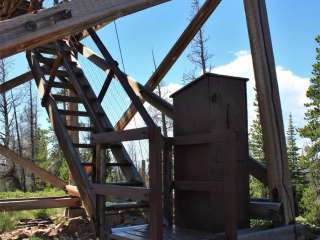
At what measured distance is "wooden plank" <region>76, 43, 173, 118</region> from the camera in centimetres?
545

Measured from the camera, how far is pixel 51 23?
2260 mm

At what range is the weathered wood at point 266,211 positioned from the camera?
3984 mm

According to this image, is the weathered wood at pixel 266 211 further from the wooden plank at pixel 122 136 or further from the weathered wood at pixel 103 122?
the weathered wood at pixel 103 122

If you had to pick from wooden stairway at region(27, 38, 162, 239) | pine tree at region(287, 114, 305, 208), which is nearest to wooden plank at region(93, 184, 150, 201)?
wooden stairway at region(27, 38, 162, 239)

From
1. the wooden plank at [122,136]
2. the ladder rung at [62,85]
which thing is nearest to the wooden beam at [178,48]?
the ladder rung at [62,85]

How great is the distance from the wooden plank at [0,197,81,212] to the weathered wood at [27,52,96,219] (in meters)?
1.89

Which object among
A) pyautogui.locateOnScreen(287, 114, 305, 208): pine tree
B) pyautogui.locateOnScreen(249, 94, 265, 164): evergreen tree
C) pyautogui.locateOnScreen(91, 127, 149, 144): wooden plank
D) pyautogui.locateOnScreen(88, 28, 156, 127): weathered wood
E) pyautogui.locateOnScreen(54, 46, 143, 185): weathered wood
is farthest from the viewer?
pyautogui.locateOnScreen(249, 94, 265, 164): evergreen tree

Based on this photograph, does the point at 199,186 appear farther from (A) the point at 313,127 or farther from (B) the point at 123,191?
(A) the point at 313,127

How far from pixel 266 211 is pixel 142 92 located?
2.59 m

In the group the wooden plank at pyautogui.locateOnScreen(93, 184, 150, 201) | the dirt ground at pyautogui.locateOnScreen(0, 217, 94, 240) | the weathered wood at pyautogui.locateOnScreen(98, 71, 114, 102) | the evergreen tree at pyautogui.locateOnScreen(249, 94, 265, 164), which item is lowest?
the dirt ground at pyautogui.locateOnScreen(0, 217, 94, 240)

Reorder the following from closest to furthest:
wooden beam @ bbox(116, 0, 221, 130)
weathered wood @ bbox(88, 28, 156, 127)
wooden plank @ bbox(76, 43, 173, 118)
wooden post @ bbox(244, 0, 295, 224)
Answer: weathered wood @ bbox(88, 28, 156, 127)
wooden post @ bbox(244, 0, 295, 224)
wooden plank @ bbox(76, 43, 173, 118)
wooden beam @ bbox(116, 0, 221, 130)

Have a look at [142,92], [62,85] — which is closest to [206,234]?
[142,92]

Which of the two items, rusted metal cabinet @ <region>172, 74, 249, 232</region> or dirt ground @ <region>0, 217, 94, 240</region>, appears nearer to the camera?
rusted metal cabinet @ <region>172, 74, 249, 232</region>

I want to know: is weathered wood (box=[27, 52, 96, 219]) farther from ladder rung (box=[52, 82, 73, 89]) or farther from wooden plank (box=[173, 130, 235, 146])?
wooden plank (box=[173, 130, 235, 146])
